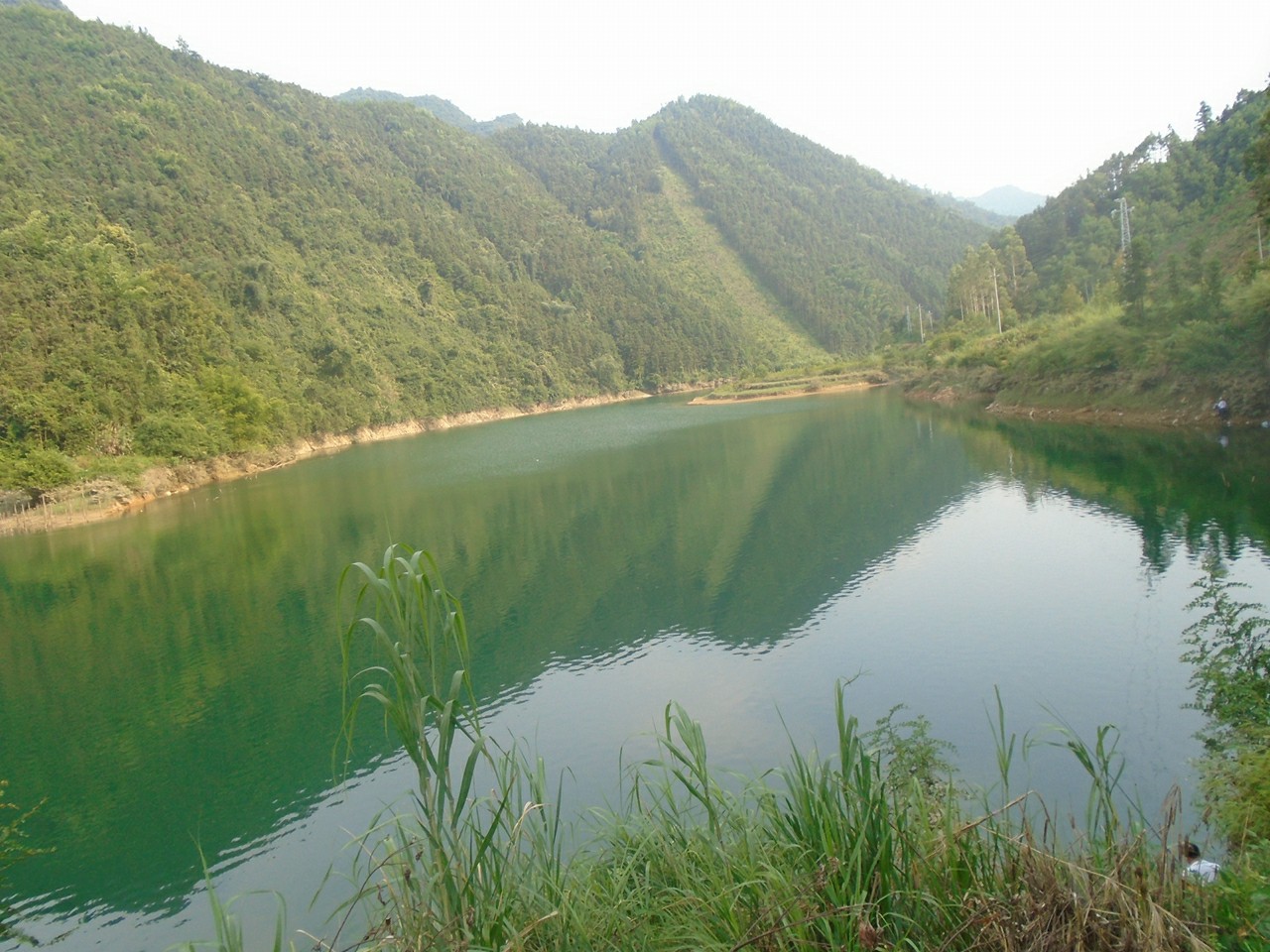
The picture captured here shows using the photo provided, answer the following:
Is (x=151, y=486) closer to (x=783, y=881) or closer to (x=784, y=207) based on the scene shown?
(x=783, y=881)

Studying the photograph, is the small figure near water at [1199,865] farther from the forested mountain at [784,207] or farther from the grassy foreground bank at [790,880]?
the forested mountain at [784,207]

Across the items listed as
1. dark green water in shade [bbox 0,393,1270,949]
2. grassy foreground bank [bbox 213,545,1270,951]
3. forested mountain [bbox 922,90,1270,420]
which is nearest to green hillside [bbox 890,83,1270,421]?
forested mountain [bbox 922,90,1270,420]

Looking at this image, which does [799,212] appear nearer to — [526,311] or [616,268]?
[616,268]

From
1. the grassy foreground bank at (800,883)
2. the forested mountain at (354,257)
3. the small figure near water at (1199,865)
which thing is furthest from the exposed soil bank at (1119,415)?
the forested mountain at (354,257)

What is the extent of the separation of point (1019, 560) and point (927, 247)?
13561cm

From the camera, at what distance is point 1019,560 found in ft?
51.2

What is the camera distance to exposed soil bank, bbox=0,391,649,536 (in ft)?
97.7

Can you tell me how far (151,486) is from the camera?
3553cm

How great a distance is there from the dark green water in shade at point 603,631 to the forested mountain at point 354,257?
1563cm

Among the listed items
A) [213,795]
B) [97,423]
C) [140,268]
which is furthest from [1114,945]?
[140,268]

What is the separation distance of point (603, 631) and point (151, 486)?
29.7 m

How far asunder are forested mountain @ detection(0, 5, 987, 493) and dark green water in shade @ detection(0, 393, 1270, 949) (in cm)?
1563

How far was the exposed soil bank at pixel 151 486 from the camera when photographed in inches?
1172

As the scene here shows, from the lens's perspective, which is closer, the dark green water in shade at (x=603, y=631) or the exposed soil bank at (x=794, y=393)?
the dark green water in shade at (x=603, y=631)
